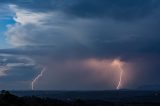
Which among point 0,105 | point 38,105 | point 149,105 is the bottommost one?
point 0,105

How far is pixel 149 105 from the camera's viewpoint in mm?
188625

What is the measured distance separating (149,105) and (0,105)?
4515 inches

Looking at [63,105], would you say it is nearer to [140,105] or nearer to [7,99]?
[7,99]

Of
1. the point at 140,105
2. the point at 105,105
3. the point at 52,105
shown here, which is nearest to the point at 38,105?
the point at 52,105

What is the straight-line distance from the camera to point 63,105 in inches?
5413

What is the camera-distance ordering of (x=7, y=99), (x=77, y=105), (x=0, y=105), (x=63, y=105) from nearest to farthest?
(x=0, y=105), (x=7, y=99), (x=63, y=105), (x=77, y=105)

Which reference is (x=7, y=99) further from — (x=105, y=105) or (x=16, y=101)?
(x=105, y=105)

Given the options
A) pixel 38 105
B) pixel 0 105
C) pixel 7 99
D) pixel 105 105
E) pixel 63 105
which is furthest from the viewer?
pixel 105 105

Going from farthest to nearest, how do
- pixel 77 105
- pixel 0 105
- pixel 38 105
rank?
pixel 77 105 → pixel 38 105 → pixel 0 105

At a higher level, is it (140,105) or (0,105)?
(140,105)

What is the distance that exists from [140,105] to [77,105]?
5192cm

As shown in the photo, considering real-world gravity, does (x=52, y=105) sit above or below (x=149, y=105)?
below

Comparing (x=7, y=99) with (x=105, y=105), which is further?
(x=105, y=105)

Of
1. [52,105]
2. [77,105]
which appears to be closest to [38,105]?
[52,105]
